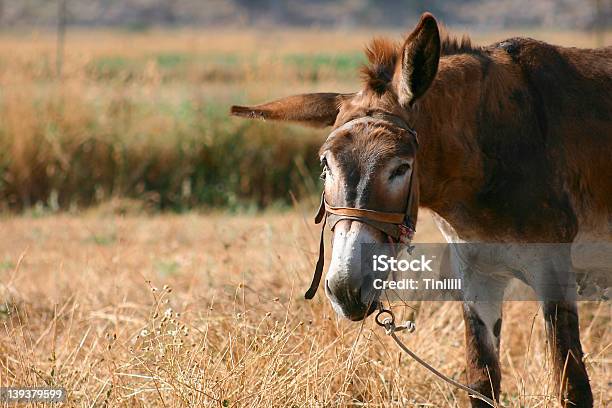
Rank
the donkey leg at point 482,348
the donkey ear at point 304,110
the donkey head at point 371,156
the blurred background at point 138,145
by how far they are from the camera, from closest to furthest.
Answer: the donkey head at point 371,156 → the donkey ear at point 304,110 → the donkey leg at point 482,348 → the blurred background at point 138,145

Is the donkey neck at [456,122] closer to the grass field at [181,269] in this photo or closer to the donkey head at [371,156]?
the donkey head at [371,156]

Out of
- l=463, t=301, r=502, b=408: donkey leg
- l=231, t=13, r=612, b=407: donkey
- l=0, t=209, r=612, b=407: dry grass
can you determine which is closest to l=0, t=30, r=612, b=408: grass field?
l=0, t=209, r=612, b=407: dry grass

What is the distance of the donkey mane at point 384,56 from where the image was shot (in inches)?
146

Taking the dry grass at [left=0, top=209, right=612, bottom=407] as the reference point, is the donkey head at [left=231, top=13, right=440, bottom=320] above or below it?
above

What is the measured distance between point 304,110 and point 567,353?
4.88 feet

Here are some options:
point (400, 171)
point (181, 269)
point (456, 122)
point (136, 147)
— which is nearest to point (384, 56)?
point (456, 122)

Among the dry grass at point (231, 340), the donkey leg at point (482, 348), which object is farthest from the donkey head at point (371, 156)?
the donkey leg at point (482, 348)

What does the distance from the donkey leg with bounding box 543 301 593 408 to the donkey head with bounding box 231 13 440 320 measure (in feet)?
2.70

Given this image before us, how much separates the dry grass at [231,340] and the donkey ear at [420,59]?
3.54ft

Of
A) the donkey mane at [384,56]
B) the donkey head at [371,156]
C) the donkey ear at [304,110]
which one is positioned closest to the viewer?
the donkey head at [371,156]

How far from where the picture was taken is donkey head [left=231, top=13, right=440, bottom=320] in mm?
3307

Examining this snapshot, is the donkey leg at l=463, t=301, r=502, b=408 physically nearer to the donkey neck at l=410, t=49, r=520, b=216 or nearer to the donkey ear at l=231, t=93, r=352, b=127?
the donkey neck at l=410, t=49, r=520, b=216

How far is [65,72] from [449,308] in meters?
6.98

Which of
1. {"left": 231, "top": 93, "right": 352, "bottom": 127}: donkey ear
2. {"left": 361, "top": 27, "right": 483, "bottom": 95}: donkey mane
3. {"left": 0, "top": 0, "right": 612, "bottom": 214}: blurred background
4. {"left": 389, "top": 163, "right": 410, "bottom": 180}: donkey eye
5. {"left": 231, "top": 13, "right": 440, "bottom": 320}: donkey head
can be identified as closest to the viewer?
{"left": 231, "top": 13, "right": 440, "bottom": 320}: donkey head
